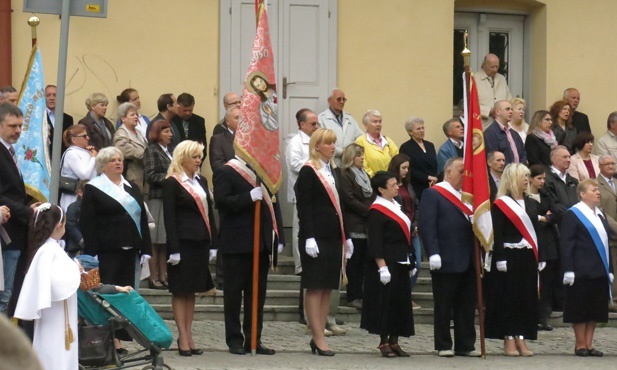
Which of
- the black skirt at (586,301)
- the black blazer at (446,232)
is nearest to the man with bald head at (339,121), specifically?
the black blazer at (446,232)

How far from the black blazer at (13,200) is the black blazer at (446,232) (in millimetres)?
3637

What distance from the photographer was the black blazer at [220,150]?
12.7 meters

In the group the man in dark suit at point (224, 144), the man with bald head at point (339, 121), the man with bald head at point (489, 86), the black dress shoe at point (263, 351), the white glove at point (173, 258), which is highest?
the man with bald head at point (489, 86)

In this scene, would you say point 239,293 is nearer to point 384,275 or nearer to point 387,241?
point 384,275

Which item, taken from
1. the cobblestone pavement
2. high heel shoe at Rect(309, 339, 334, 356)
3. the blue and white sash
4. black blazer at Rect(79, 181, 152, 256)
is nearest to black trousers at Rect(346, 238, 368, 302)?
the cobblestone pavement

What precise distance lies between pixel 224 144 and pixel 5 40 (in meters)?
3.03

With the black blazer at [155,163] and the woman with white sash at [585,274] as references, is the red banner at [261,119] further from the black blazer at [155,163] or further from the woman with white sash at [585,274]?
the woman with white sash at [585,274]

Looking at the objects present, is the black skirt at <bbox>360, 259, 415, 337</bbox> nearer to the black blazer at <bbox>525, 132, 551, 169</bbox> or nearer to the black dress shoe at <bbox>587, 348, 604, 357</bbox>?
the black dress shoe at <bbox>587, 348, 604, 357</bbox>

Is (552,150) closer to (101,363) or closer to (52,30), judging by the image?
(52,30)

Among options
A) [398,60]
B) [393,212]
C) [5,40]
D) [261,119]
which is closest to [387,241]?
[393,212]

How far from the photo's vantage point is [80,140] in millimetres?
11523

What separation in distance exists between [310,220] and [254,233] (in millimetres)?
508

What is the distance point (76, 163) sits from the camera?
11.4m

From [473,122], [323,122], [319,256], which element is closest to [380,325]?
[319,256]
